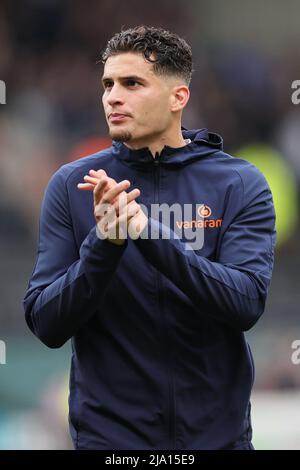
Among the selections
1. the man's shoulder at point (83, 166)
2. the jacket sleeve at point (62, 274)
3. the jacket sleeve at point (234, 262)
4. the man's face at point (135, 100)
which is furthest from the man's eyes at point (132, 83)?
the jacket sleeve at point (234, 262)

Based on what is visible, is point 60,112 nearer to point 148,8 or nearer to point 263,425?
point 148,8

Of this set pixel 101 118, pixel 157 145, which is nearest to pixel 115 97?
pixel 157 145

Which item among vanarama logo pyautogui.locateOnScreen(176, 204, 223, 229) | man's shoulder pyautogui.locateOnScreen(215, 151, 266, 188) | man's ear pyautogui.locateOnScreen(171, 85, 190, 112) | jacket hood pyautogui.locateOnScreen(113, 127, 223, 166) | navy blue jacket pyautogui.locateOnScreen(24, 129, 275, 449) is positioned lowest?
navy blue jacket pyautogui.locateOnScreen(24, 129, 275, 449)

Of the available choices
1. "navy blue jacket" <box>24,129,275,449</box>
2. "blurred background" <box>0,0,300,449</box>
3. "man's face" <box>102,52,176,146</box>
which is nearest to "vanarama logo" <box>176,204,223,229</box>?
"navy blue jacket" <box>24,129,275,449</box>

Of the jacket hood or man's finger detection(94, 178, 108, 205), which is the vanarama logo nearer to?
the jacket hood

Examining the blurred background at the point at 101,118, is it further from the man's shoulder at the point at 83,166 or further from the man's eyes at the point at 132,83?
the man's eyes at the point at 132,83

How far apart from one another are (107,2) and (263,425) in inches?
170

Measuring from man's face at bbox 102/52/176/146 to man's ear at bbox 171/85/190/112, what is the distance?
3 centimetres

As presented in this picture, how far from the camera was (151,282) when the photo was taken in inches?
104

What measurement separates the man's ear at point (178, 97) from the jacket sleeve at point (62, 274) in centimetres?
41

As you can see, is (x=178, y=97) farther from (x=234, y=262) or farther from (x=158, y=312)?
(x=158, y=312)

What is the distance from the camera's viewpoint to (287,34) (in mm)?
8344

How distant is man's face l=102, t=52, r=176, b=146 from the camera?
2707 mm

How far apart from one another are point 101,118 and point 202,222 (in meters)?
4.80
